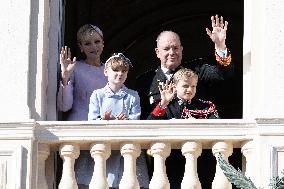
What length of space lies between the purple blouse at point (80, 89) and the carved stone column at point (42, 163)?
52 cm

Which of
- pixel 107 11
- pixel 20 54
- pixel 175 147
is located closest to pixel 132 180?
pixel 175 147

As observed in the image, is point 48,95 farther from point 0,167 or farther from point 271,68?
point 271,68

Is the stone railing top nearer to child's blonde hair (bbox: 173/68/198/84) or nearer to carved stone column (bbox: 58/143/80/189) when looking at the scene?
carved stone column (bbox: 58/143/80/189)

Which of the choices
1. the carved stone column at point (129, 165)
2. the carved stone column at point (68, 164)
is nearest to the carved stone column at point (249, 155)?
the carved stone column at point (129, 165)

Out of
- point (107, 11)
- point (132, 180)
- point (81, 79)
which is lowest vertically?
point (132, 180)

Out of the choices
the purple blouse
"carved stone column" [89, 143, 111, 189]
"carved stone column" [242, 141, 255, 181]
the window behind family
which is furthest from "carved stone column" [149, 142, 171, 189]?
the purple blouse

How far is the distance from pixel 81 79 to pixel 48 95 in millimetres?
378

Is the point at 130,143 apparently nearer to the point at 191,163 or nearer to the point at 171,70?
the point at 191,163

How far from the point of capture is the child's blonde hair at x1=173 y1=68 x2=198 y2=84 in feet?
48.0

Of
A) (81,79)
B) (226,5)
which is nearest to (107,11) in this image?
(226,5)

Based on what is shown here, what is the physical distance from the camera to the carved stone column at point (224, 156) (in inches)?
568

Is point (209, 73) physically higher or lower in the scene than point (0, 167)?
higher

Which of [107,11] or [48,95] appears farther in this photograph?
[107,11]

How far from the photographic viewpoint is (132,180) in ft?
47.3
